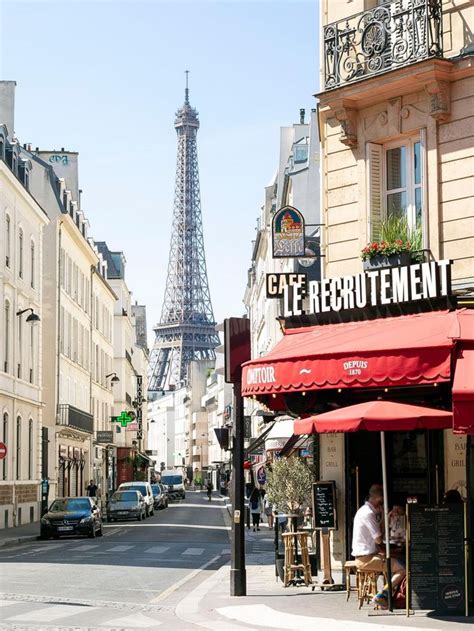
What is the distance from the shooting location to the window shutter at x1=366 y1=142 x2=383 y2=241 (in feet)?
62.3

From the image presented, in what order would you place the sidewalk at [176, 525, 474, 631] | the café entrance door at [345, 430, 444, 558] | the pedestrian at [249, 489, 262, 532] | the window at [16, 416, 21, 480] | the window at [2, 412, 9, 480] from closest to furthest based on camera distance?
the sidewalk at [176, 525, 474, 631] < the café entrance door at [345, 430, 444, 558] < the pedestrian at [249, 489, 262, 532] < the window at [2, 412, 9, 480] < the window at [16, 416, 21, 480]

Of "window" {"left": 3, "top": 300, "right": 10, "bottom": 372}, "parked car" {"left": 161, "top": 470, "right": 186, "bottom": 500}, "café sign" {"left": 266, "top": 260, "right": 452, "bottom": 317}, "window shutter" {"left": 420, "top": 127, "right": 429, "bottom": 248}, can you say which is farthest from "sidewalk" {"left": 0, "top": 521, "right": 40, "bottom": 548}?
"parked car" {"left": 161, "top": 470, "right": 186, "bottom": 500}

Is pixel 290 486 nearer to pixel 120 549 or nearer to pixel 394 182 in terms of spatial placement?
pixel 394 182

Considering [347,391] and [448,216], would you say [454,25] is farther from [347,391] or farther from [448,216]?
[347,391]

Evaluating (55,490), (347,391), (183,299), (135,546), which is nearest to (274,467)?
(347,391)

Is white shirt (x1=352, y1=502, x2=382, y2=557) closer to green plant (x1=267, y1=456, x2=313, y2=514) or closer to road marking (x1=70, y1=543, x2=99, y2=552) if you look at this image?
green plant (x1=267, y1=456, x2=313, y2=514)

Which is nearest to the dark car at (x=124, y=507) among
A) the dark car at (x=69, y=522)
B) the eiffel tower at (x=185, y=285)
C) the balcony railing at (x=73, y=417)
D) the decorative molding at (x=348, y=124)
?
the balcony railing at (x=73, y=417)

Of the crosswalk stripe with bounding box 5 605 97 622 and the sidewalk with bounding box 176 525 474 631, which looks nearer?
the sidewalk with bounding box 176 525 474 631

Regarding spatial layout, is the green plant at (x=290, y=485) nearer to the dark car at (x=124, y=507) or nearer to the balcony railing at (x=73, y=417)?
the dark car at (x=124, y=507)

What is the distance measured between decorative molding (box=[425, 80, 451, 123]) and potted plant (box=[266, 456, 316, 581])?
19.7 feet

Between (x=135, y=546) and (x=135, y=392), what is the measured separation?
80808 millimetres

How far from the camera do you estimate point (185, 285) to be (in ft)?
568

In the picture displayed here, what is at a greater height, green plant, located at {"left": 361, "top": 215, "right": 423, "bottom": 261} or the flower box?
green plant, located at {"left": 361, "top": 215, "right": 423, "bottom": 261}

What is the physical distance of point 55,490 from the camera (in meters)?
56.8
